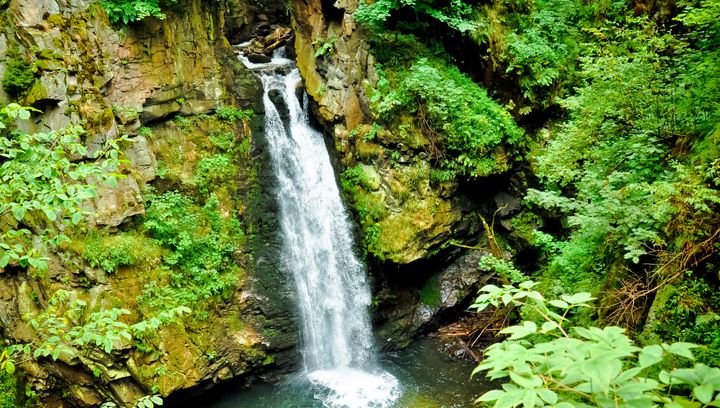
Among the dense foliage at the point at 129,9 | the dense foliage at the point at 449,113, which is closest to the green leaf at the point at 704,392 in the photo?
the dense foliage at the point at 449,113

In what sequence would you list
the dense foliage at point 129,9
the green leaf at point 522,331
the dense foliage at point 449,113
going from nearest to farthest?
the green leaf at point 522,331 < the dense foliage at point 129,9 < the dense foliage at point 449,113

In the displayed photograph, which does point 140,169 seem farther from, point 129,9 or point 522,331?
point 522,331

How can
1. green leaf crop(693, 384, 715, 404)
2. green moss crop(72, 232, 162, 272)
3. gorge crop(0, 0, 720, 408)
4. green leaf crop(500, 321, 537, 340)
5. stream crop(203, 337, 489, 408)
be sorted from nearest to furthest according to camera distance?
green leaf crop(693, 384, 715, 404)
green leaf crop(500, 321, 537, 340)
gorge crop(0, 0, 720, 408)
green moss crop(72, 232, 162, 272)
stream crop(203, 337, 489, 408)

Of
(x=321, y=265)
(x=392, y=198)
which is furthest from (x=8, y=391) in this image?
(x=392, y=198)

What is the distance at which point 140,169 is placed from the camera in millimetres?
8844

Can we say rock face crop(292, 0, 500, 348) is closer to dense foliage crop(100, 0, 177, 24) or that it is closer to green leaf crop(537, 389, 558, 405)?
dense foliage crop(100, 0, 177, 24)

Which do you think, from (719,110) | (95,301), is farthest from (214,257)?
(719,110)

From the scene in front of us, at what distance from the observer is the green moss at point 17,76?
23.2ft

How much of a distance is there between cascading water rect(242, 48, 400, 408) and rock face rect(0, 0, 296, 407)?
1.81ft

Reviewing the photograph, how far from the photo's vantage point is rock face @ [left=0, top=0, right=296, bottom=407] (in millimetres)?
7156

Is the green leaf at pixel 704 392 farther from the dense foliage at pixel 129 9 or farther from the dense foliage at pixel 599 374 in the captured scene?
the dense foliage at pixel 129 9

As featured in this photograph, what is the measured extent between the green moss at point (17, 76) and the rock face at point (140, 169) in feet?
0.14

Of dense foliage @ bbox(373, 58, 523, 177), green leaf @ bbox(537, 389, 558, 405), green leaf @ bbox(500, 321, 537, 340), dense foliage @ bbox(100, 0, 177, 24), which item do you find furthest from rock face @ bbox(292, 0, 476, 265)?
green leaf @ bbox(537, 389, 558, 405)

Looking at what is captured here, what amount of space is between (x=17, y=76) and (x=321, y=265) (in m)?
6.46
